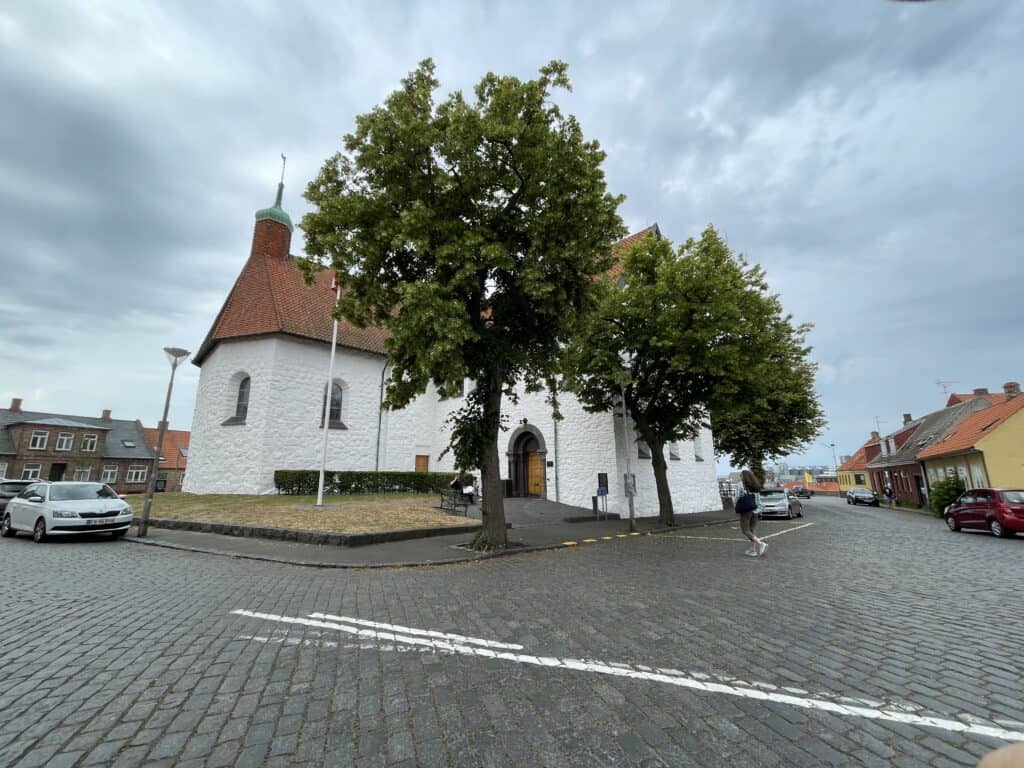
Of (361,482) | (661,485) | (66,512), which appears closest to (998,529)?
(661,485)

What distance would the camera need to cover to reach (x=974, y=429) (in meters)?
29.7

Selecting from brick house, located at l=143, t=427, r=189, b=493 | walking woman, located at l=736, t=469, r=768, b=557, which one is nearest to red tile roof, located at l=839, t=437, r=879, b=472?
walking woman, located at l=736, t=469, r=768, b=557

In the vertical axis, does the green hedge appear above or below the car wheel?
above

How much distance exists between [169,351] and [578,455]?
16.2 metres

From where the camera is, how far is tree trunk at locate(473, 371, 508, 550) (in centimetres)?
1074

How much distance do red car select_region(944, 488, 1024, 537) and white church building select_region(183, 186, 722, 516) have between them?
10822 mm

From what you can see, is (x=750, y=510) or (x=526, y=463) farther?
(x=526, y=463)

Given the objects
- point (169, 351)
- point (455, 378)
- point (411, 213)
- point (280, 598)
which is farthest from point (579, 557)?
point (169, 351)

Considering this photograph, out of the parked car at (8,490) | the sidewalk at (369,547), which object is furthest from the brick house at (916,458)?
the parked car at (8,490)

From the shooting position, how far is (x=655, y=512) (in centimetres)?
2250

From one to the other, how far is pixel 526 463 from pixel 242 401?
14.7 m

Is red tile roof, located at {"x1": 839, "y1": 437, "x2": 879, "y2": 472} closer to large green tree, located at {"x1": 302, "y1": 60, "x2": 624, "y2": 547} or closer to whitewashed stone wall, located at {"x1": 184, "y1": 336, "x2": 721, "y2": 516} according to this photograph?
whitewashed stone wall, located at {"x1": 184, "y1": 336, "x2": 721, "y2": 516}

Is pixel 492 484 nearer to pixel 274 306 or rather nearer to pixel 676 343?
pixel 676 343

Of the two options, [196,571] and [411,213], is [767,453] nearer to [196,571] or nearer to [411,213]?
[411,213]
